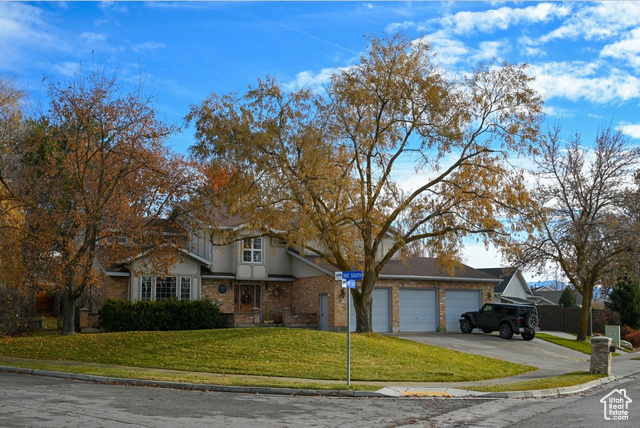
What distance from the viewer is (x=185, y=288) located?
1364 inches

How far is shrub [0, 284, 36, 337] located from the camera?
91.6ft

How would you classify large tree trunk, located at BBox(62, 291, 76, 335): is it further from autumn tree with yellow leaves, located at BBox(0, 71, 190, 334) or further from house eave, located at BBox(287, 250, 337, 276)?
house eave, located at BBox(287, 250, 337, 276)

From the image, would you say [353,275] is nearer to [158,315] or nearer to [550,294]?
[158,315]

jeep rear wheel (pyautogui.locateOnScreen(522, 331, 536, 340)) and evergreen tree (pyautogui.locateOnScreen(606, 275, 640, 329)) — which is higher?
evergreen tree (pyautogui.locateOnScreen(606, 275, 640, 329))

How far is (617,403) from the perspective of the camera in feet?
46.1

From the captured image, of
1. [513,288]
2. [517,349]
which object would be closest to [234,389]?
[517,349]

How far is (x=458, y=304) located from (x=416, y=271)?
3279 mm

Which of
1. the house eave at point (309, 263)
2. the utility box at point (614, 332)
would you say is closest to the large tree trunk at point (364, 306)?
the house eave at point (309, 263)

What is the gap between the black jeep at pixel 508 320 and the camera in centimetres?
3231

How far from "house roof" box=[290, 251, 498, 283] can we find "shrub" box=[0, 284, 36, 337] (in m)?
14.0

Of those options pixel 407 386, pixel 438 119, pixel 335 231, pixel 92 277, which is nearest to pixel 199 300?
pixel 92 277

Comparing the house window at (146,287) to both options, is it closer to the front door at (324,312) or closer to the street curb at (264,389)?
the front door at (324,312)

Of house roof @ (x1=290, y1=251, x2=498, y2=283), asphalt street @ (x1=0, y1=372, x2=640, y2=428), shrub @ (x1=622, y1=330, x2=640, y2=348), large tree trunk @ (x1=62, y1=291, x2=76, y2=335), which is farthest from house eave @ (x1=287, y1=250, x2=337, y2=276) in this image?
shrub @ (x1=622, y1=330, x2=640, y2=348)

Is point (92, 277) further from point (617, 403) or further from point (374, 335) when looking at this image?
point (617, 403)
